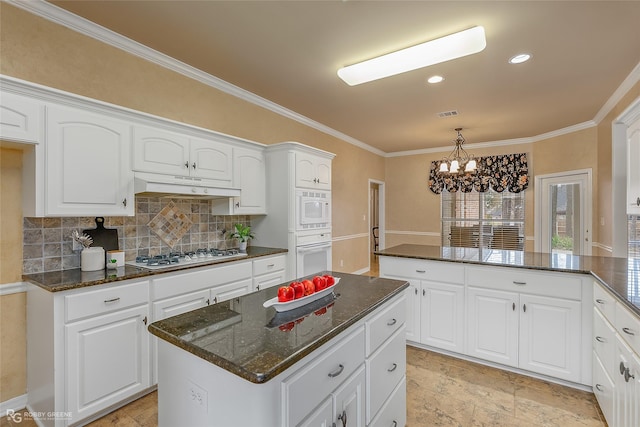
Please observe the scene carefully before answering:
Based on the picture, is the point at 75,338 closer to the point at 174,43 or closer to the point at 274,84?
the point at 174,43

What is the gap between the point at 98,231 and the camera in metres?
2.39

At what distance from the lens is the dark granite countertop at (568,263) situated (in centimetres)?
169

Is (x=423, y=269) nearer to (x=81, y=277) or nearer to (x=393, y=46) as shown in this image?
(x=393, y=46)

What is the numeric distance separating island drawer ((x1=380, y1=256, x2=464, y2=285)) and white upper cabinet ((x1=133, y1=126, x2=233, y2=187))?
6.14 feet

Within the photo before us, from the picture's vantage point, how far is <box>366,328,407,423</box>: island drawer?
145cm

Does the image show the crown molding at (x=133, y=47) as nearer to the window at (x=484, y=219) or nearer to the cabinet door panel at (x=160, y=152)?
the cabinet door panel at (x=160, y=152)

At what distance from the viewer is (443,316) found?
9.09ft

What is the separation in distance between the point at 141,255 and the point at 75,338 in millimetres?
948

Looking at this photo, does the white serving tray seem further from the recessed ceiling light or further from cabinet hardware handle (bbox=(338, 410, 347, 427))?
the recessed ceiling light

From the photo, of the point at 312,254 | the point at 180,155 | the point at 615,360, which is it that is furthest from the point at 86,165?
the point at 615,360

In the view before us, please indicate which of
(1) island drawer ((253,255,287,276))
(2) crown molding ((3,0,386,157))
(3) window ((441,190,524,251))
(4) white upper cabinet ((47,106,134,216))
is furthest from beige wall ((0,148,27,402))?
(3) window ((441,190,524,251))

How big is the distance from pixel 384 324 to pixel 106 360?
1.83 metres

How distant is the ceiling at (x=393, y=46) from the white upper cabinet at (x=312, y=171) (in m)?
0.79

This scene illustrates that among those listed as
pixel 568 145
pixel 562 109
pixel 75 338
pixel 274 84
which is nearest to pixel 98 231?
pixel 75 338
